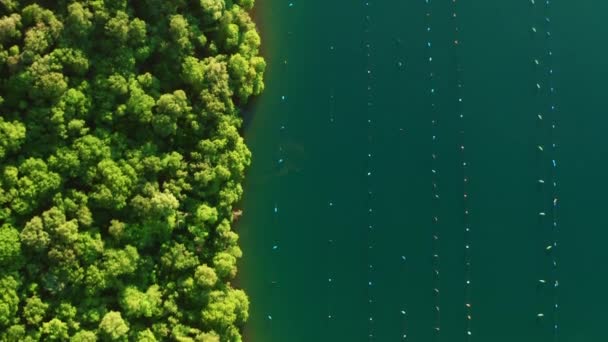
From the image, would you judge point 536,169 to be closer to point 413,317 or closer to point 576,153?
point 576,153

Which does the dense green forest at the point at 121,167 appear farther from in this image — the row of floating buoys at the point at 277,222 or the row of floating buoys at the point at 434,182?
the row of floating buoys at the point at 434,182

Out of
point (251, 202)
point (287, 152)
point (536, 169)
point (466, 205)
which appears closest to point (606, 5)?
point (536, 169)

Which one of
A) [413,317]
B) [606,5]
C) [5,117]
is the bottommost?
[413,317]

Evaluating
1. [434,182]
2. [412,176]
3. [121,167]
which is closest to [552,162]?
[434,182]

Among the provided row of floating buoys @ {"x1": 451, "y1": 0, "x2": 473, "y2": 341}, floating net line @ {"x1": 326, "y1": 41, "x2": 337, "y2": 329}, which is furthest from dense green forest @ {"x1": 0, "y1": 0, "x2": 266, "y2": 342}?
row of floating buoys @ {"x1": 451, "y1": 0, "x2": 473, "y2": 341}

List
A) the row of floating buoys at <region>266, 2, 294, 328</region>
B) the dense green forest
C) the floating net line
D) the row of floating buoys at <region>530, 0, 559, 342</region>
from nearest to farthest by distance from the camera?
the dense green forest → the row of floating buoys at <region>266, 2, 294, 328</region> → the floating net line → the row of floating buoys at <region>530, 0, 559, 342</region>

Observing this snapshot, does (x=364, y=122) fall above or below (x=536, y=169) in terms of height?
above

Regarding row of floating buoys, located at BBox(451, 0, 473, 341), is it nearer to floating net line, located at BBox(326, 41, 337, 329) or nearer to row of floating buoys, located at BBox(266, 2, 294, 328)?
floating net line, located at BBox(326, 41, 337, 329)
